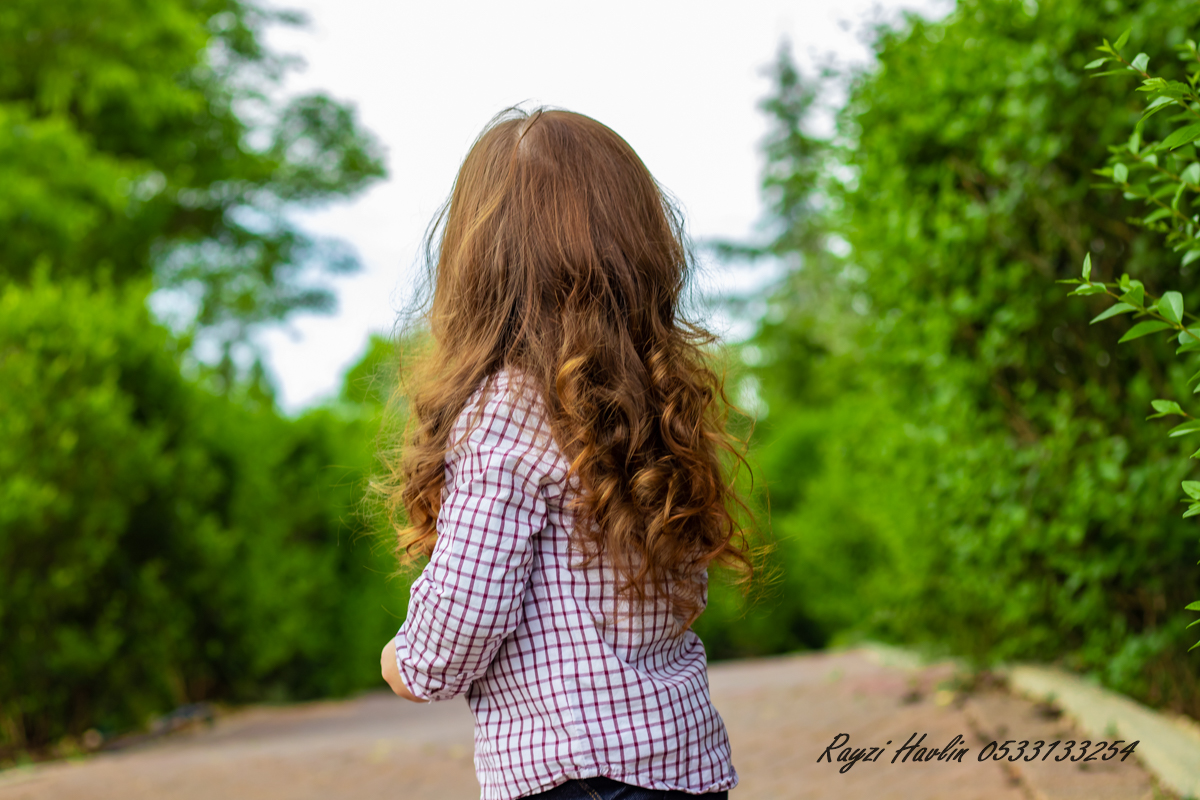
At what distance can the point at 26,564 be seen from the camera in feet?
16.6

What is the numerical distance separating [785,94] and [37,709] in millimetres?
21578

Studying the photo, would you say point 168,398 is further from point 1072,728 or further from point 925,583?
point 1072,728

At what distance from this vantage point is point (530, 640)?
4.94 ft

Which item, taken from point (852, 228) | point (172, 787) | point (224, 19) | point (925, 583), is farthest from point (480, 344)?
point (224, 19)

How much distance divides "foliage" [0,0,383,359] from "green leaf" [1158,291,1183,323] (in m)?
6.23

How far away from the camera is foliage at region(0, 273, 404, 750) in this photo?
5070 millimetres

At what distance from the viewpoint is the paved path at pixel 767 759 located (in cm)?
294

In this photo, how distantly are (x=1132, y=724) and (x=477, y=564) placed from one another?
7.67 feet

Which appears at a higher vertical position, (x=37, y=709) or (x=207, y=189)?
(x=207, y=189)

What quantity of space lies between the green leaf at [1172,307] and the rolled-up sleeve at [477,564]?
3.17ft

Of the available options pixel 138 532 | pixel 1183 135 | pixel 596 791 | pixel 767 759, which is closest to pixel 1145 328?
pixel 1183 135

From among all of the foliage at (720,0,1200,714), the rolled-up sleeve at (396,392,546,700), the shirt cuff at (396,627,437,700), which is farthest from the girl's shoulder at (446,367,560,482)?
the foliage at (720,0,1200,714)

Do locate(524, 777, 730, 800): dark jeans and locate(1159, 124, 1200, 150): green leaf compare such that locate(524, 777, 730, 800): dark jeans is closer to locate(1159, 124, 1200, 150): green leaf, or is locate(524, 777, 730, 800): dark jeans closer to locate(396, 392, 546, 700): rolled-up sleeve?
locate(396, 392, 546, 700): rolled-up sleeve

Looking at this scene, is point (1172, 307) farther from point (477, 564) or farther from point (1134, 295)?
point (477, 564)
